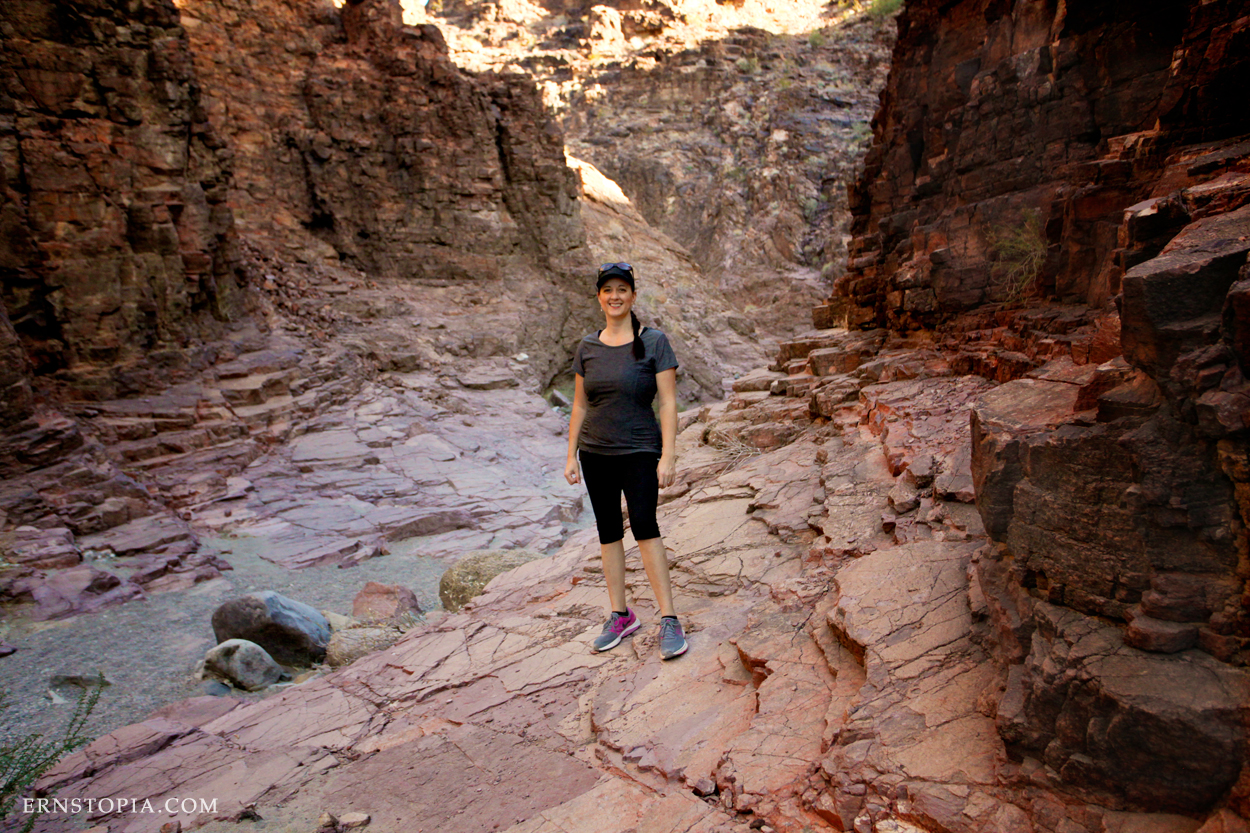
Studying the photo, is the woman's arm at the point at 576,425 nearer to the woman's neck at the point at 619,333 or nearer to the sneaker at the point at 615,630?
the woman's neck at the point at 619,333

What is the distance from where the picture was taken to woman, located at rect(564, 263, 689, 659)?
11.6ft

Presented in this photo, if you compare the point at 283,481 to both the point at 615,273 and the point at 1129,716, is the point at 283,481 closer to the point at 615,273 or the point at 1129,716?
the point at 615,273

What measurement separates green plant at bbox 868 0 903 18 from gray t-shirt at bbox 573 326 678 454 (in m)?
37.2

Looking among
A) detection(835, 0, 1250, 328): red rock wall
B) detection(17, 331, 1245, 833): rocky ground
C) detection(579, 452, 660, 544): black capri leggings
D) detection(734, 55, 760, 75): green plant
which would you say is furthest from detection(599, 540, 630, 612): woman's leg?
detection(734, 55, 760, 75): green plant

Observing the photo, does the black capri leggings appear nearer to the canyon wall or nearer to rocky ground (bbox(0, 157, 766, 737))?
the canyon wall

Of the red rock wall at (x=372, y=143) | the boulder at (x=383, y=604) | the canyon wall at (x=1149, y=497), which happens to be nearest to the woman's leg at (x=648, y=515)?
the canyon wall at (x=1149, y=497)

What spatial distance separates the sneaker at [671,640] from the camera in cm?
353

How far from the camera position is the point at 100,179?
10.9 m

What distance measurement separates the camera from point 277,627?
5812 mm

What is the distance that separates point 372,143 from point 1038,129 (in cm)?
1691

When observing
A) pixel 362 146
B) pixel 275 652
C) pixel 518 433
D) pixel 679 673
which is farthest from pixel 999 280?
pixel 362 146

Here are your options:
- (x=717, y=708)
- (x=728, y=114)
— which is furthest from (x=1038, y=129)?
(x=728, y=114)

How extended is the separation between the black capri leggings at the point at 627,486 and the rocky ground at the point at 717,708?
0.69 m

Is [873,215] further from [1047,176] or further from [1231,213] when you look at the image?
[1231,213]
